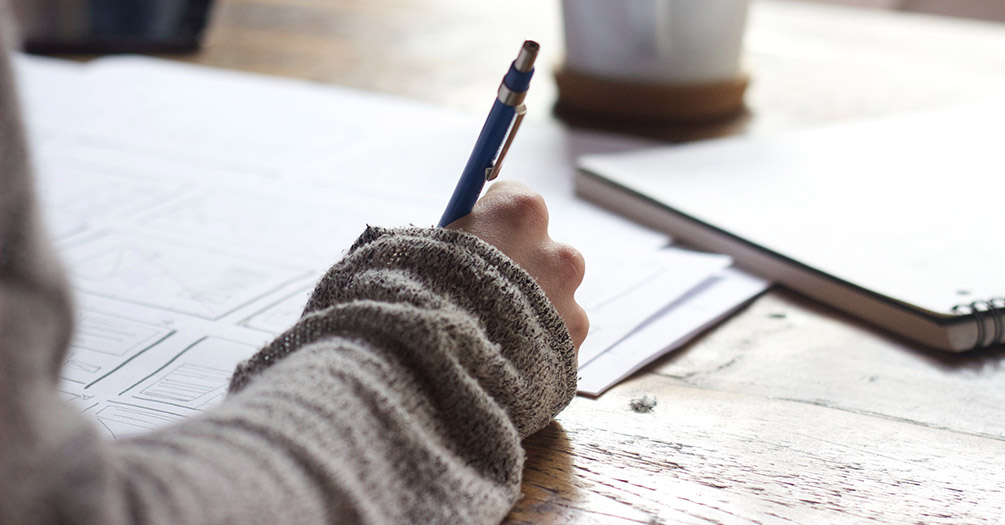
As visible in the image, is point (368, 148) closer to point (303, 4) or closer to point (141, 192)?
point (141, 192)

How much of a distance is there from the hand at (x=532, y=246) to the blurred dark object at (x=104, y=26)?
2.64 ft

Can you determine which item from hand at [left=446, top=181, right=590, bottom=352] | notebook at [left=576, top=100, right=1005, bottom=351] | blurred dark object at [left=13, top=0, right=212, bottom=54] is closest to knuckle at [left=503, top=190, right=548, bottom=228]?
hand at [left=446, top=181, right=590, bottom=352]

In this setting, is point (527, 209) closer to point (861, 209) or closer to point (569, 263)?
point (569, 263)

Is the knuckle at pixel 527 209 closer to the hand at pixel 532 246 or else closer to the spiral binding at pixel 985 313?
the hand at pixel 532 246

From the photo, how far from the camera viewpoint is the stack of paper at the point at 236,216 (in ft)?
1.39

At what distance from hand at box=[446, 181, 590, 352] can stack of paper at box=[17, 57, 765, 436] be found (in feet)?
0.14

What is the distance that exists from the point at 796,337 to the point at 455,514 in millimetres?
245

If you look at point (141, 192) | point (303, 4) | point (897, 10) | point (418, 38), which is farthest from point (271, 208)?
point (897, 10)

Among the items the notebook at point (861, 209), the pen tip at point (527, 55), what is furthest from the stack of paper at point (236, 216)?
the pen tip at point (527, 55)

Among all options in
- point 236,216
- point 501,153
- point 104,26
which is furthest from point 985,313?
point 104,26

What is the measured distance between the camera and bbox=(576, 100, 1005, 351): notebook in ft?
1.52

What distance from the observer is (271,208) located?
622 mm

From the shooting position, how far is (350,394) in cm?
28

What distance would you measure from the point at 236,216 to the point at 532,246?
0.29 m
